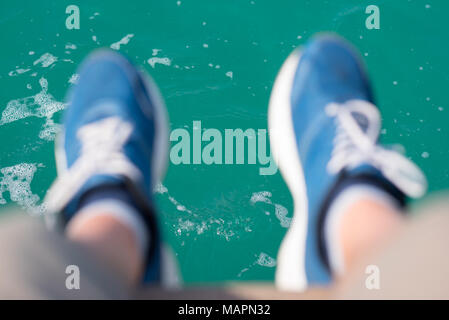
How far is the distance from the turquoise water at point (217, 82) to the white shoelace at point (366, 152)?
1.46 feet

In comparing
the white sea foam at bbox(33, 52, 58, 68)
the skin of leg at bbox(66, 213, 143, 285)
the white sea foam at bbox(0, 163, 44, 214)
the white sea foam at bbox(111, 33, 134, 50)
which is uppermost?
the white sea foam at bbox(111, 33, 134, 50)

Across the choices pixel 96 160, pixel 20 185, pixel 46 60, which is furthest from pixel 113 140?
pixel 46 60

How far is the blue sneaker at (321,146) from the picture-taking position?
101cm

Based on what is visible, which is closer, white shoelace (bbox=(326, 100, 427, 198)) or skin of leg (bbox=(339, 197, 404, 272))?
skin of leg (bbox=(339, 197, 404, 272))

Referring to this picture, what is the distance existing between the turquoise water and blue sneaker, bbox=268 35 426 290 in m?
0.31

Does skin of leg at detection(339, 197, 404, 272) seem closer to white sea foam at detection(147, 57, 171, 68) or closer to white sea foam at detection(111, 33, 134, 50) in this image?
white sea foam at detection(147, 57, 171, 68)

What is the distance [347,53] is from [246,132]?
40 centimetres

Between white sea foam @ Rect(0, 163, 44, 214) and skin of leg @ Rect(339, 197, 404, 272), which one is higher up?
white sea foam @ Rect(0, 163, 44, 214)

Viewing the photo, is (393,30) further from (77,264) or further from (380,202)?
(77,264)

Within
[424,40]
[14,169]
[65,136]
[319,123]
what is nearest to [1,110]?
[14,169]

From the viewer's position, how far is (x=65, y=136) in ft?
4.19

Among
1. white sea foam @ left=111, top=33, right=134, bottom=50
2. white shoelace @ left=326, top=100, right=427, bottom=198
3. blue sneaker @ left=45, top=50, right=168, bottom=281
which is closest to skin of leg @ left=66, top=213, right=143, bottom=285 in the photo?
blue sneaker @ left=45, top=50, right=168, bottom=281

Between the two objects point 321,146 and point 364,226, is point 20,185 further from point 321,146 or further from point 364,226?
point 364,226

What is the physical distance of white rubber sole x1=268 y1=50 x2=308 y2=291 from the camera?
1068 mm
